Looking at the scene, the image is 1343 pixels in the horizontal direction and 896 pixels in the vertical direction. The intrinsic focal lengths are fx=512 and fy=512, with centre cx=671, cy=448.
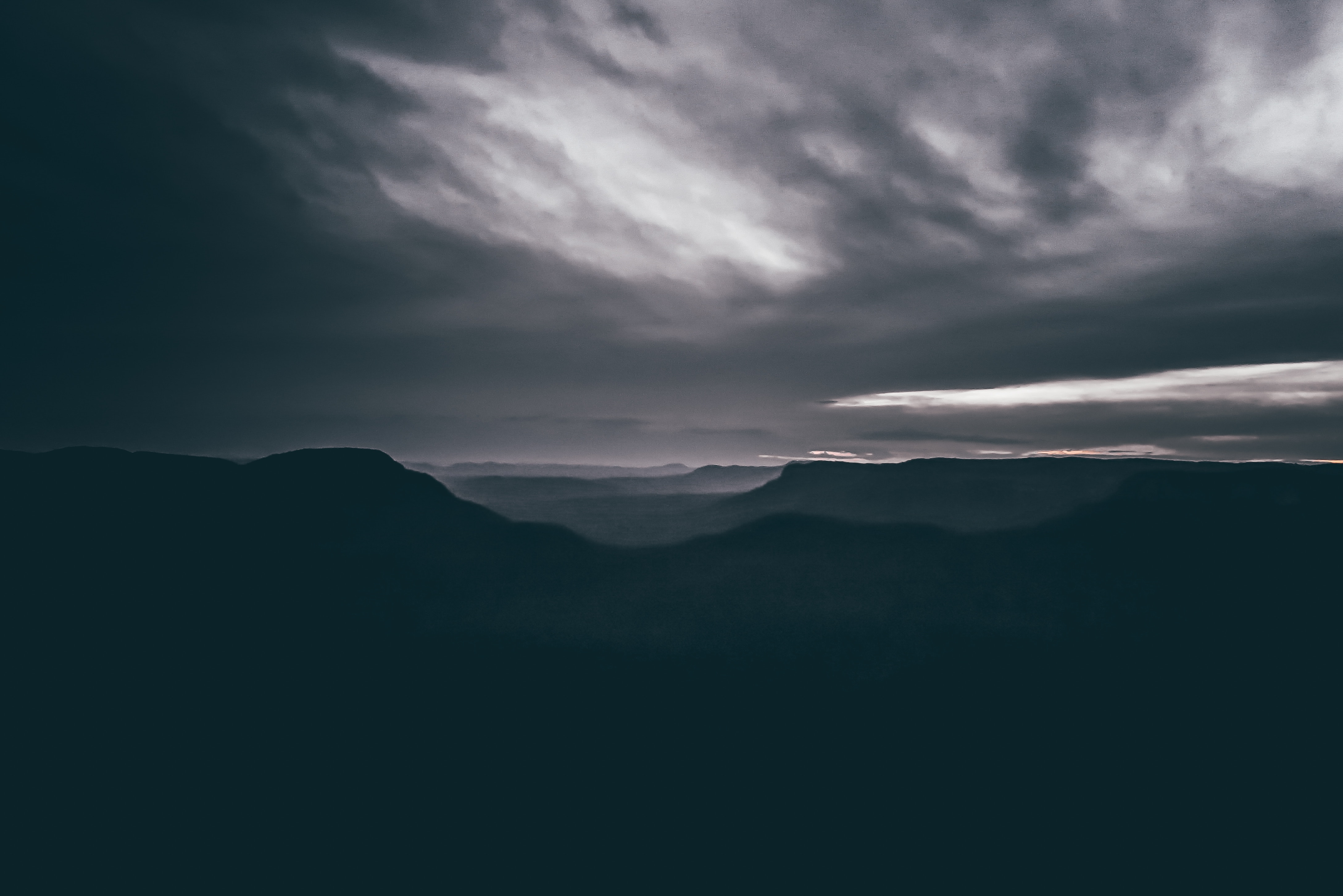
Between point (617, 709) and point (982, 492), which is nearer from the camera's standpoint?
point (617, 709)

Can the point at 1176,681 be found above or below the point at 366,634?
below

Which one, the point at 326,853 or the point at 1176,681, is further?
the point at 1176,681

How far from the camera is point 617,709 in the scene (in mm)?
43594

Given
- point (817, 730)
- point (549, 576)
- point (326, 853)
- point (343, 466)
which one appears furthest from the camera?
point (343, 466)

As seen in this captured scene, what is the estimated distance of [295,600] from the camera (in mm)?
56969

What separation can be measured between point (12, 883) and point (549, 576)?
5293cm

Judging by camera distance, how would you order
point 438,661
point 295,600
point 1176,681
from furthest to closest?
point 295,600
point 1176,681
point 438,661

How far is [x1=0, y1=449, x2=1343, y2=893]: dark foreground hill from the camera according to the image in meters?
29.1

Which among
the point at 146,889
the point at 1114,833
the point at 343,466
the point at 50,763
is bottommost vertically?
the point at 1114,833

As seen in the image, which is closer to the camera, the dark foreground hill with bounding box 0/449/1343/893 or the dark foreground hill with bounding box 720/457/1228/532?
the dark foreground hill with bounding box 0/449/1343/893

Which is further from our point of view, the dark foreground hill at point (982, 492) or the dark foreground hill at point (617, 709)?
the dark foreground hill at point (982, 492)

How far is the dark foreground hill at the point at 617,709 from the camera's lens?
29.1 m

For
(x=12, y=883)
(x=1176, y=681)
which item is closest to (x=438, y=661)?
(x=12, y=883)

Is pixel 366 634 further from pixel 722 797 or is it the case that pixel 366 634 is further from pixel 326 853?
pixel 722 797
